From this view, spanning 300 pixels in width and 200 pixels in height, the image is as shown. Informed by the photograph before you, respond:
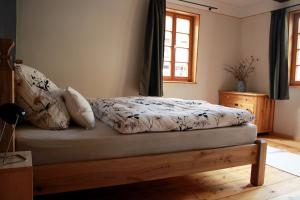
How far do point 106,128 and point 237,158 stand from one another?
113 centimetres

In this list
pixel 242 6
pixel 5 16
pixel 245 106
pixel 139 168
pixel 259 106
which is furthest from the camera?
pixel 242 6

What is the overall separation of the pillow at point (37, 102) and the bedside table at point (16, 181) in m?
0.51

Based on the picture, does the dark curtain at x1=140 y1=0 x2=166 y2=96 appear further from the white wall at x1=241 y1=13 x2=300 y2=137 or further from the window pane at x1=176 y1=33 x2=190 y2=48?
the white wall at x1=241 y1=13 x2=300 y2=137

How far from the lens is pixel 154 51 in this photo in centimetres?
380

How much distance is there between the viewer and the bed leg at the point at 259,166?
215 cm

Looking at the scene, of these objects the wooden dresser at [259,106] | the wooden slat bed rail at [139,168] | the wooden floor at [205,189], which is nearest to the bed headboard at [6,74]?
the wooden slat bed rail at [139,168]

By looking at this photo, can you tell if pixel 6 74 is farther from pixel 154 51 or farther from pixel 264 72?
pixel 264 72

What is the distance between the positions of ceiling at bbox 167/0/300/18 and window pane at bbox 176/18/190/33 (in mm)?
279

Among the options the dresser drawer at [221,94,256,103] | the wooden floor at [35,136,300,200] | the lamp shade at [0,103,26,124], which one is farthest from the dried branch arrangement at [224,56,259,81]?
the lamp shade at [0,103,26,124]

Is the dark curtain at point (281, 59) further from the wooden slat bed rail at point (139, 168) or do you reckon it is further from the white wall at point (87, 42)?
the wooden slat bed rail at point (139, 168)

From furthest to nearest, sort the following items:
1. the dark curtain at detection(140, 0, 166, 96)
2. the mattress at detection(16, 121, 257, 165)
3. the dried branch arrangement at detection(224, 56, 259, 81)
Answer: the dried branch arrangement at detection(224, 56, 259, 81)
the dark curtain at detection(140, 0, 166, 96)
the mattress at detection(16, 121, 257, 165)

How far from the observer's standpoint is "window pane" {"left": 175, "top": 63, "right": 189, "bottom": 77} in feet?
14.3

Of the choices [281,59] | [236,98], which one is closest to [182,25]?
[236,98]

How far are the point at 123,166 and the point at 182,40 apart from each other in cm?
325
